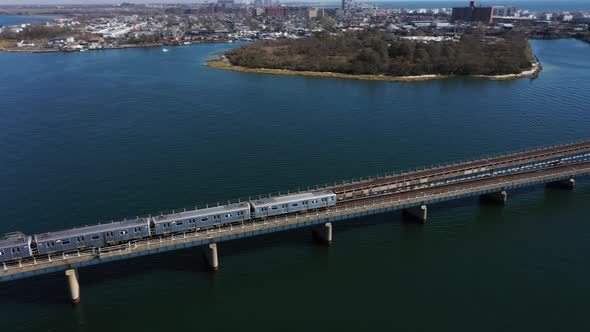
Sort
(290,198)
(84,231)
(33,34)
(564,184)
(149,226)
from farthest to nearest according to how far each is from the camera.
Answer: (33,34), (564,184), (290,198), (149,226), (84,231)

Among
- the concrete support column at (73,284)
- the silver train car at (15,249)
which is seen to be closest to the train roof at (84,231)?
the silver train car at (15,249)

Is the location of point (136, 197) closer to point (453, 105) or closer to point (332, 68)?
point (453, 105)

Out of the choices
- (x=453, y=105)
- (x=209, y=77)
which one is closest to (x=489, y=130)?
(x=453, y=105)

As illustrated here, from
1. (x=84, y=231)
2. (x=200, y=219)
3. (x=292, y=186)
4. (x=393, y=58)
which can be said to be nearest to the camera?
(x=84, y=231)

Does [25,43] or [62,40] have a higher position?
[62,40]

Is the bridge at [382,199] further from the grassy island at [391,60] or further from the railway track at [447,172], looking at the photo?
the grassy island at [391,60]

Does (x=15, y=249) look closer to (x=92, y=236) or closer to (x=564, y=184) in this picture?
(x=92, y=236)

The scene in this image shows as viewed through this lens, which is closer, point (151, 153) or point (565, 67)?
point (151, 153)

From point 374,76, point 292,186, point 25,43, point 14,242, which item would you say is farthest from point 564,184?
point 25,43
